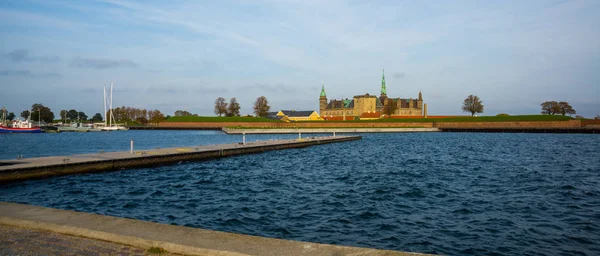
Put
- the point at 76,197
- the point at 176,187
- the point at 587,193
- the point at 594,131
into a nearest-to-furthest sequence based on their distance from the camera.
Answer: the point at 76,197 < the point at 587,193 < the point at 176,187 < the point at 594,131

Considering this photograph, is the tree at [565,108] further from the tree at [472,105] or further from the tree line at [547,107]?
the tree at [472,105]

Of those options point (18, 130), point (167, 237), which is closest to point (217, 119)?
point (18, 130)

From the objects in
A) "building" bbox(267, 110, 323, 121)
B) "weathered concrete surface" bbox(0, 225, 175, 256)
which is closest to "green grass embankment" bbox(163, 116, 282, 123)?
"building" bbox(267, 110, 323, 121)

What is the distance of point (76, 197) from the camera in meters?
16.8

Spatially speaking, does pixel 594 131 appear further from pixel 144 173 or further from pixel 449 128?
pixel 144 173

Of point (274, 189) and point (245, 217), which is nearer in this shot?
point (245, 217)

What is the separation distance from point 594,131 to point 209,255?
11455 centimetres

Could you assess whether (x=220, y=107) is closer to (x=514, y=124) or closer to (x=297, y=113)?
(x=297, y=113)

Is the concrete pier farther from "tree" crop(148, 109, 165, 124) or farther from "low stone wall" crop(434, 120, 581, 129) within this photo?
"tree" crop(148, 109, 165, 124)

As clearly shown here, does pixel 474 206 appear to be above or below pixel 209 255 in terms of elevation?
below

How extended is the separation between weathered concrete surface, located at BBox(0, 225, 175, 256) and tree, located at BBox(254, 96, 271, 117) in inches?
5706

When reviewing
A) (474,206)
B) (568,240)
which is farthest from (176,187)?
(568,240)

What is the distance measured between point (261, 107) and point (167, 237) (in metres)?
146

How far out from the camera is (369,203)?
15617mm
